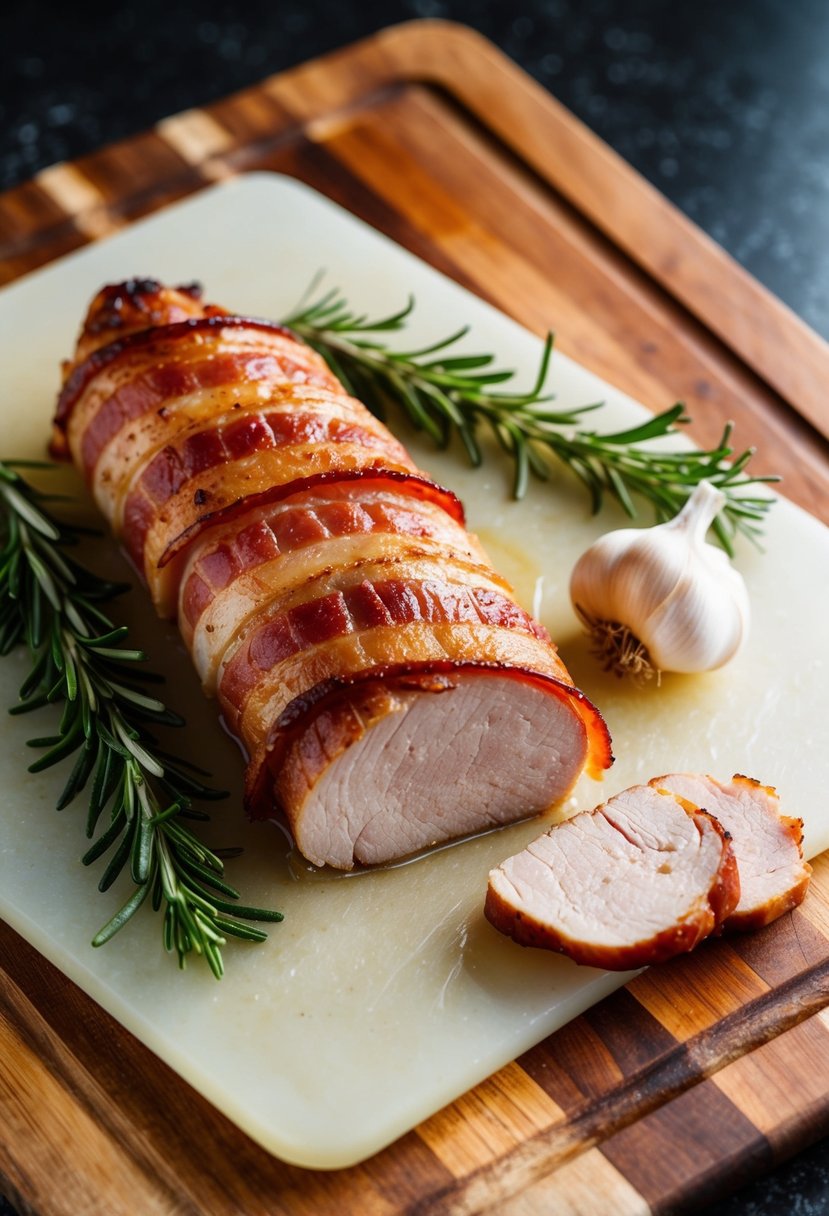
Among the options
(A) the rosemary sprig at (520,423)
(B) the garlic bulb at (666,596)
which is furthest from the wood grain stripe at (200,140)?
(B) the garlic bulb at (666,596)

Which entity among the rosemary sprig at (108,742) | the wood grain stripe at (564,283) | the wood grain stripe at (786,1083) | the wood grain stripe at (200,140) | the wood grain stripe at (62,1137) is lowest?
the wood grain stripe at (62,1137)

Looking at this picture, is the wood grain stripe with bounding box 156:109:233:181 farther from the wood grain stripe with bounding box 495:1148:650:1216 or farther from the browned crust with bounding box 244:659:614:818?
the wood grain stripe with bounding box 495:1148:650:1216

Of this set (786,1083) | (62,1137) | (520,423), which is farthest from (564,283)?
(62,1137)

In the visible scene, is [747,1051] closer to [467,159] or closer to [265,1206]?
[265,1206]

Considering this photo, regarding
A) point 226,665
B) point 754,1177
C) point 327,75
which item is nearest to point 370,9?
point 327,75

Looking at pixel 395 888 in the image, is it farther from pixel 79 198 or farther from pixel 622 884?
pixel 79 198

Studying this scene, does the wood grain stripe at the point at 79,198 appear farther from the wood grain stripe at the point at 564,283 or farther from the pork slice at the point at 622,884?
the pork slice at the point at 622,884

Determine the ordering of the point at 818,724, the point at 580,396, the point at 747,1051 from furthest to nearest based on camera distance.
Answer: the point at 580,396 < the point at 818,724 < the point at 747,1051
